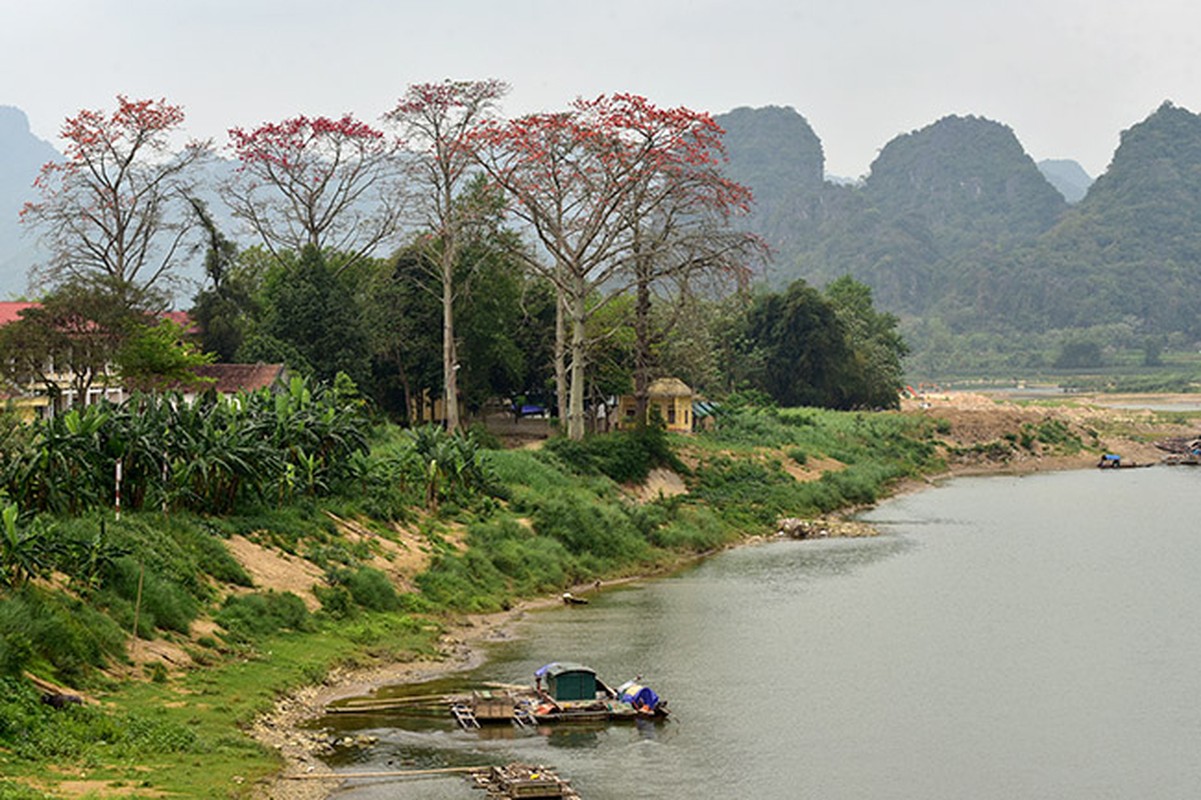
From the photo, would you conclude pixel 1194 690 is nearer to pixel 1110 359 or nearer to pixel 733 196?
pixel 733 196

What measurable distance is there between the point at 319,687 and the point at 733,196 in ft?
107

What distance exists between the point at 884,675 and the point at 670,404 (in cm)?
4162

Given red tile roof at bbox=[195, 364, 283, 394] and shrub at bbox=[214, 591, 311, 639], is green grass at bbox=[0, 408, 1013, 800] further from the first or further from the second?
red tile roof at bbox=[195, 364, 283, 394]

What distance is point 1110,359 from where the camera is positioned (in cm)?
19988

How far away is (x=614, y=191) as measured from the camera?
5672cm

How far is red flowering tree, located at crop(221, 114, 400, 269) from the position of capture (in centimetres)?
7256

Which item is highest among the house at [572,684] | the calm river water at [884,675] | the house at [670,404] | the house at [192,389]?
the house at [192,389]

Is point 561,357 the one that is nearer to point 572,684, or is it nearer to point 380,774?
point 572,684

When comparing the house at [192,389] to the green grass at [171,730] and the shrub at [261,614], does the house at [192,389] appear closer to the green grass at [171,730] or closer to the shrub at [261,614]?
the shrub at [261,614]

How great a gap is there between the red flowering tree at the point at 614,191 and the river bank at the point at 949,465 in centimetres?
1230

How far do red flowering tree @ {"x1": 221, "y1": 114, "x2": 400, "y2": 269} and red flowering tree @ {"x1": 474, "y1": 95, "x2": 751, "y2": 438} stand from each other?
13.1 metres

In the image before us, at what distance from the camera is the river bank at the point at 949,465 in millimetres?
25750

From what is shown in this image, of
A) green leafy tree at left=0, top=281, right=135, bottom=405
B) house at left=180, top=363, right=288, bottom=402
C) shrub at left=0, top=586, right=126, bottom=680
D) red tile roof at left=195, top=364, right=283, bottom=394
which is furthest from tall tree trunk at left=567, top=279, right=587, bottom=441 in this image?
shrub at left=0, top=586, right=126, bottom=680

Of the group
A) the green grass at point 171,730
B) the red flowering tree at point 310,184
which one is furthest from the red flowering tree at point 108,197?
the green grass at point 171,730
